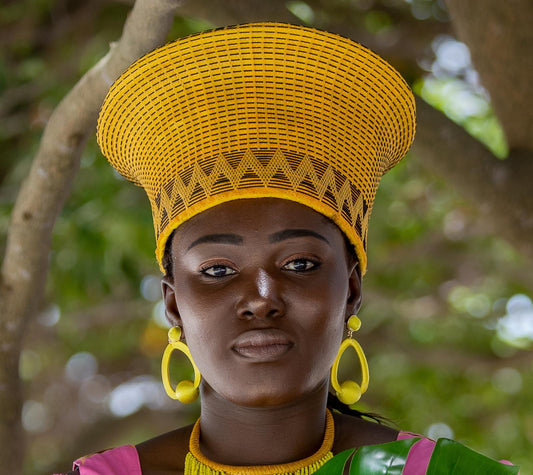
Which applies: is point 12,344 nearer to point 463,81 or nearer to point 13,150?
point 13,150

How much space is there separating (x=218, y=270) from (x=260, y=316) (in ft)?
0.53

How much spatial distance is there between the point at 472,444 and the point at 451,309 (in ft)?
6.72

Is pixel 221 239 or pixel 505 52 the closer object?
pixel 221 239

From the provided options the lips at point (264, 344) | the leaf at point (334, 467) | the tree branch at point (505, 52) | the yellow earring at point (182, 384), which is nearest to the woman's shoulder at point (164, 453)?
the yellow earring at point (182, 384)

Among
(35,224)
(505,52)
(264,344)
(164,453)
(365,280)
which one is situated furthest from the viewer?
(365,280)

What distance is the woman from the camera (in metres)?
1.92

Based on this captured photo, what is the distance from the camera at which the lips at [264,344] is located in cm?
188

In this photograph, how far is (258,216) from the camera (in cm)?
195

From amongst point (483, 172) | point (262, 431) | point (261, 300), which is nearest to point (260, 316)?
point (261, 300)

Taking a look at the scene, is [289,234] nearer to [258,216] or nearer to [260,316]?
[258,216]

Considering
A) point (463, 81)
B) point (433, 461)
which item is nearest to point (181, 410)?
point (463, 81)

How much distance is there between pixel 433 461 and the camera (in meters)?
1.41

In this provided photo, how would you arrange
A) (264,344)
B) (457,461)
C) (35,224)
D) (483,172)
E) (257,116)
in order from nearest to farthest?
(457,461) → (264,344) → (257,116) → (35,224) → (483,172)

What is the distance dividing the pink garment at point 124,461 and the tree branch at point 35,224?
55cm
